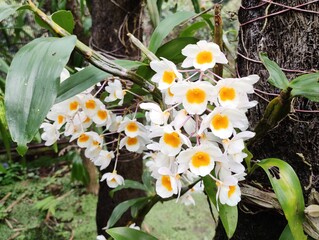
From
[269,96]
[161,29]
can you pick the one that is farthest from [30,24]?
[269,96]

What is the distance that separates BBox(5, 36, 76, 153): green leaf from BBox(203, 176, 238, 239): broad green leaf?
0.26m

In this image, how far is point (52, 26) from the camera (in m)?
0.48

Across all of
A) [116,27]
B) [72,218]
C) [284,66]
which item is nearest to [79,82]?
[284,66]

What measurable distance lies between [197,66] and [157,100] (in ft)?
0.49

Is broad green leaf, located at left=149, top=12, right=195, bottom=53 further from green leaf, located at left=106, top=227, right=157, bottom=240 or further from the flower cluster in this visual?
green leaf, located at left=106, top=227, right=157, bottom=240

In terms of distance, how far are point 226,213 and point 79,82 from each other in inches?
11.5

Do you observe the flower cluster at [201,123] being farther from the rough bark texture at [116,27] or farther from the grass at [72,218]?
the grass at [72,218]

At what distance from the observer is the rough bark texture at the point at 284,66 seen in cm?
53

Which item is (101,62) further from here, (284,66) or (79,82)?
(284,66)

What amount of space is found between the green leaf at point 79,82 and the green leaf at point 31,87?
0.25 feet

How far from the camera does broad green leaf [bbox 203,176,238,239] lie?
0.49 meters

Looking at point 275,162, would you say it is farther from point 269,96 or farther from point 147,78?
point 147,78

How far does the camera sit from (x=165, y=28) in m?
0.65

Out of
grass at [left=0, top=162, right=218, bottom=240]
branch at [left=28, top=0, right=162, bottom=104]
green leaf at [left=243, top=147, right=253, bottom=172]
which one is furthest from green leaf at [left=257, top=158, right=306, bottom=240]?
grass at [left=0, top=162, right=218, bottom=240]
